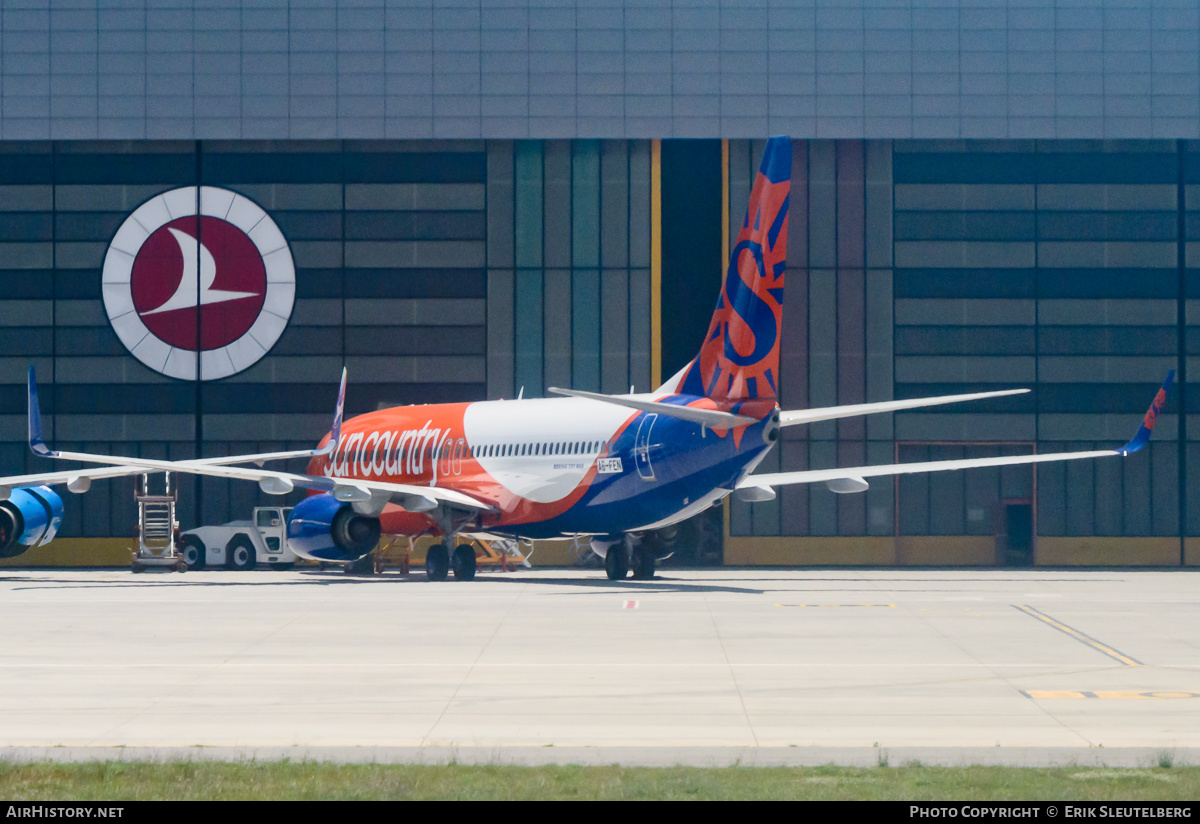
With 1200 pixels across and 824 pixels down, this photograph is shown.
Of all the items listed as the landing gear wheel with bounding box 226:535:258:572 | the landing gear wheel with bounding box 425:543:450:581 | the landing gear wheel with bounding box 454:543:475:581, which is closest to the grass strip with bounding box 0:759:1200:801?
the landing gear wheel with bounding box 454:543:475:581

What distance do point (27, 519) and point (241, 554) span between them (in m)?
8.26

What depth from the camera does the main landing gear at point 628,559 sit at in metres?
38.2

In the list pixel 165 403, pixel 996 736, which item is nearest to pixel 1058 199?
pixel 165 403

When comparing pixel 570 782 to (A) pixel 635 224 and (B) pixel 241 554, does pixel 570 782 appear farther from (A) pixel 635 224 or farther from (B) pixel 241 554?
(A) pixel 635 224

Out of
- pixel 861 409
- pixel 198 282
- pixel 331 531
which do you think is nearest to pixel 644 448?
pixel 861 409

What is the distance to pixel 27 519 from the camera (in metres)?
42.2

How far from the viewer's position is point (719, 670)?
17375 mm

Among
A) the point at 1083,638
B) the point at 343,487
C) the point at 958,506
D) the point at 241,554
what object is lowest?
the point at 241,554

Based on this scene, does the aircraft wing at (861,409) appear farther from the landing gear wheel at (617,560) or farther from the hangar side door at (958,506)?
the hangar side door at (958,506)

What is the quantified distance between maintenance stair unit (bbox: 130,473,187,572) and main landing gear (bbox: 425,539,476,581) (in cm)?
1042

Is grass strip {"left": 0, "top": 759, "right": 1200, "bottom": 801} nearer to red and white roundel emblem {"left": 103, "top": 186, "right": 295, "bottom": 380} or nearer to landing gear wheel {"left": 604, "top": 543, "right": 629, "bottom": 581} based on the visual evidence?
landing gear wheel {"left": 604, "top": 543, "right": 629, "bottom": 581}

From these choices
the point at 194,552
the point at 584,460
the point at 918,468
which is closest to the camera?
the point at 584,460

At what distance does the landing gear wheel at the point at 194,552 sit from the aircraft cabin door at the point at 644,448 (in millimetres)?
20530

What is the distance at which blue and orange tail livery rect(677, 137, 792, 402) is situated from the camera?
32500mm
